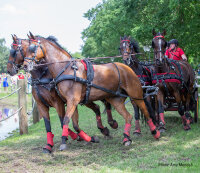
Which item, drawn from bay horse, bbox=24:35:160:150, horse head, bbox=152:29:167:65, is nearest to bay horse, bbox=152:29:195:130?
horse head, bbox=152:29:167:65

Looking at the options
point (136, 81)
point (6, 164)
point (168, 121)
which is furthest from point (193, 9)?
point (6, 164)

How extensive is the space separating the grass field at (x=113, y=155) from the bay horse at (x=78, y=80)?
1.15 ft

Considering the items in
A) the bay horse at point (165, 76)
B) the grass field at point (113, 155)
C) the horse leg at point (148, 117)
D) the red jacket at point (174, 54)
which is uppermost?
the red jacket at point (174, 54)

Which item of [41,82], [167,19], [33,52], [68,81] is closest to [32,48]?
[33,52]

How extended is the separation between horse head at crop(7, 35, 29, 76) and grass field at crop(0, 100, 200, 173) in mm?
A: 1895

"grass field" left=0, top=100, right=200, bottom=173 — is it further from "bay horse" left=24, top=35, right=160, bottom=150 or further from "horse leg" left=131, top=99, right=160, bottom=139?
"bay horse" left=24, top=35, right=160, bottom=150

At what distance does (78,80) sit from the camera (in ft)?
18.8

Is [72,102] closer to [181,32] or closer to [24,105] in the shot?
[24,105]

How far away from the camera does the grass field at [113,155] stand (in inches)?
184

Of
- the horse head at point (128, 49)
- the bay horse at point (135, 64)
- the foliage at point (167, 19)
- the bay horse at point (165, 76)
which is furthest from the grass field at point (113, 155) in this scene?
the foliage at point (167, 19)

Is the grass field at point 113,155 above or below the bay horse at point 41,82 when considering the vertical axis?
below

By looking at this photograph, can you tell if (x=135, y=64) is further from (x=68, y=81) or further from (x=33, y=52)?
(x=33, y=52)

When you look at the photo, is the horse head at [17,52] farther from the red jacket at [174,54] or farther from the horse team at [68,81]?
the red jacket at [174,54]

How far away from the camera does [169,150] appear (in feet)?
18.5
